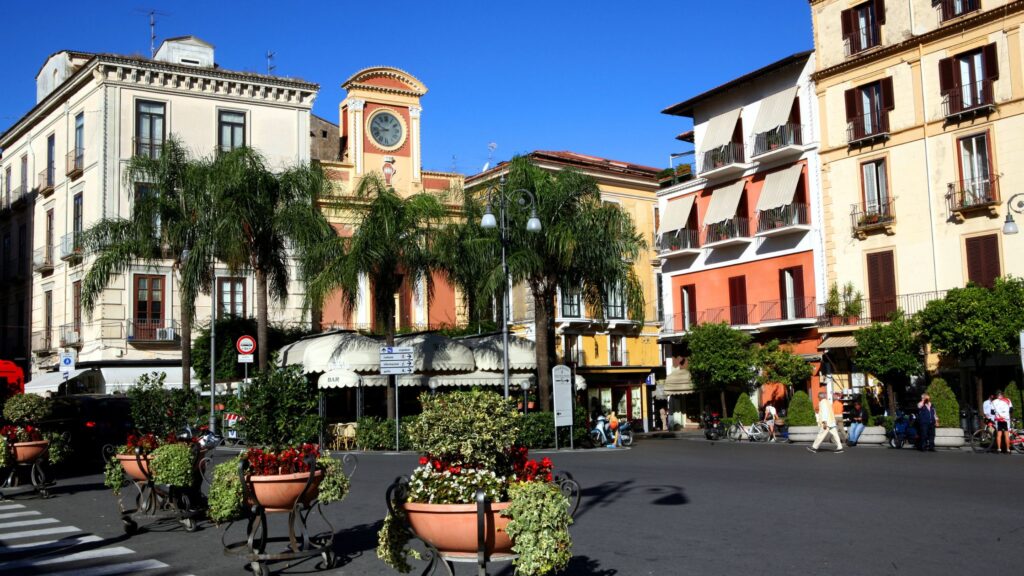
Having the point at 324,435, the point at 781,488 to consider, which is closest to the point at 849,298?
the point at 324,435

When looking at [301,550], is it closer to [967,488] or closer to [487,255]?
[967,488]

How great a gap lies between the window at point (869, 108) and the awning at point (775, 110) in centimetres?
262

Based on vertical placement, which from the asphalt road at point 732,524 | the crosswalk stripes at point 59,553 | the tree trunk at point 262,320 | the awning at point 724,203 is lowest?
the asphalt road at point 732,524

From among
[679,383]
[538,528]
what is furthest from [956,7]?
[538,528]

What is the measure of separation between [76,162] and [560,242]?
25.0m

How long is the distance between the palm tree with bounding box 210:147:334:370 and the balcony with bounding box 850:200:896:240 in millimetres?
20036

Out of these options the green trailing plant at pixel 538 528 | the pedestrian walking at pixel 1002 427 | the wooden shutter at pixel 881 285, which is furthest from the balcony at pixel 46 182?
the green trailing plant at pixel 538 528

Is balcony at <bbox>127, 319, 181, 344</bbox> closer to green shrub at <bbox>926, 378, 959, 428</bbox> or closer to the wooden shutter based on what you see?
the wooden shutter

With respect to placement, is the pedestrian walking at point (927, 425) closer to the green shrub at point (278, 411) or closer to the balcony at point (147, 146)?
the green shrub at point (278, 411)

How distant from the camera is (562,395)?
2862 cm

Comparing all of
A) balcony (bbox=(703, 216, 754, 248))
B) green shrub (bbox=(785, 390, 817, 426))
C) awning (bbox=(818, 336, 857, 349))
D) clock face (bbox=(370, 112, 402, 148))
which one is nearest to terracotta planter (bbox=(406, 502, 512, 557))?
green shrub (bbox=(785, 390, 817, 426))

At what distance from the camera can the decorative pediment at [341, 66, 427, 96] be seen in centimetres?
4728

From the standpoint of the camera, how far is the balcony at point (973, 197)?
33.2 meters

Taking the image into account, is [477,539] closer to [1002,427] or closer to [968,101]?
[1002,427]
